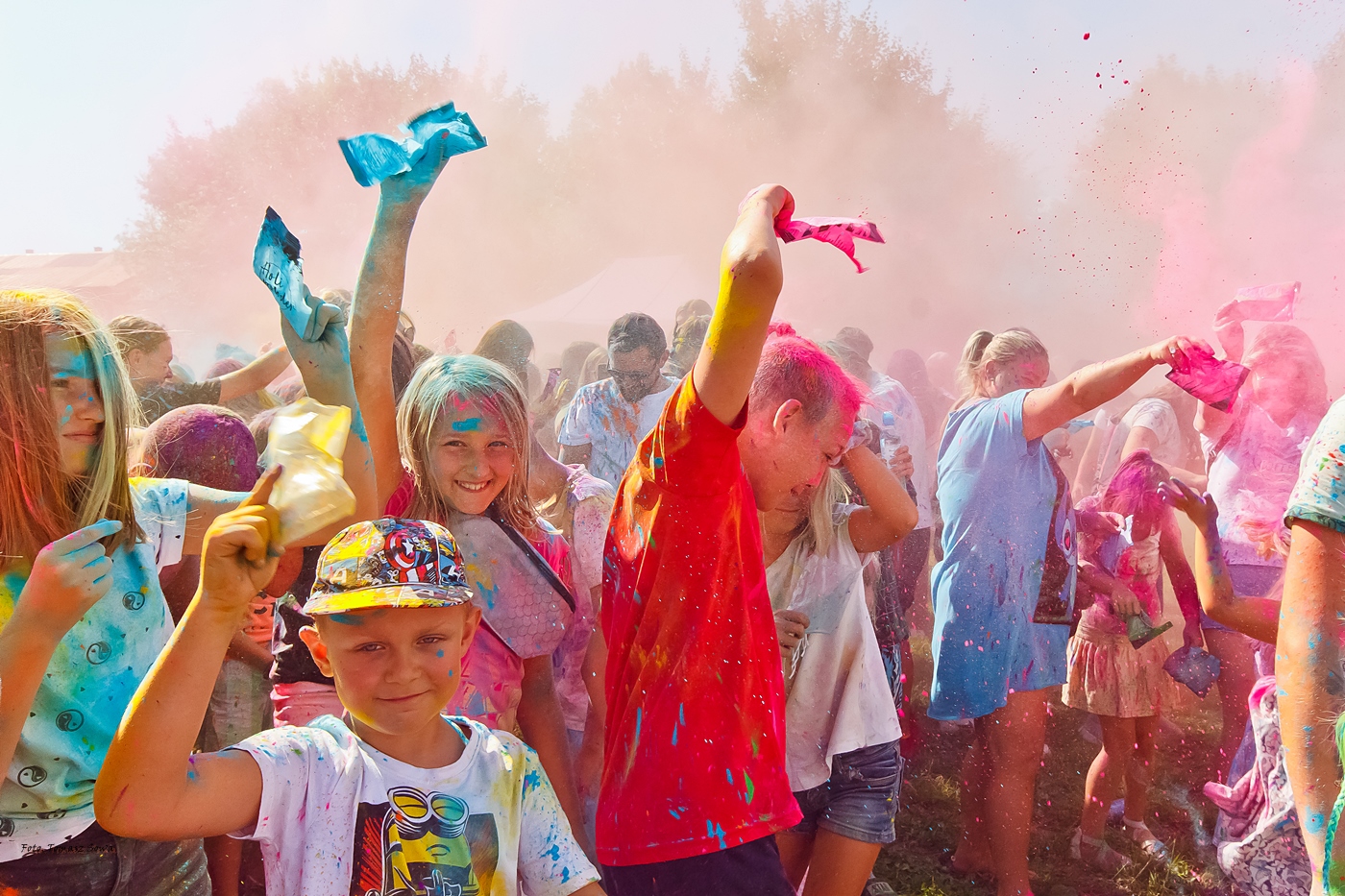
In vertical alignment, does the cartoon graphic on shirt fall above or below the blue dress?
below

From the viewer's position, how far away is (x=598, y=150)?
34.4ft

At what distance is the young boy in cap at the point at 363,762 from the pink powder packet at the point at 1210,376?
195 cm

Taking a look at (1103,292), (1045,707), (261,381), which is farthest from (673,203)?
(1045,707)

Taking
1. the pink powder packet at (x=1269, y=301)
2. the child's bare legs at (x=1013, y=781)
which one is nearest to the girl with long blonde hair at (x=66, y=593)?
the child's bare legs at (x=1013, y=781)

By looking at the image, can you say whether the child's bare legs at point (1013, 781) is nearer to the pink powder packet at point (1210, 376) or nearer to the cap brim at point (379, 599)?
the pink powder packet at point (1210, 376)

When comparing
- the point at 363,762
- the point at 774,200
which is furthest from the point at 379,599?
the point at 774,200

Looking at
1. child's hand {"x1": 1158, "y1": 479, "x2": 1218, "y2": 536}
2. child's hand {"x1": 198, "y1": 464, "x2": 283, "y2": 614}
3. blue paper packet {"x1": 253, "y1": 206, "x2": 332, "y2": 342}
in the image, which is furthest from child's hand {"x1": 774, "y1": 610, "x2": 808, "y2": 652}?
child's hand {"x1": 198, "y1": 464, "x2": 283, "y2": 614}

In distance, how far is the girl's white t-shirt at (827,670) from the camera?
6.96ft

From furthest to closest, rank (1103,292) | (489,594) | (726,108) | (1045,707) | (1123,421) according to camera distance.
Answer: (726,108) → (1103,292) → (1123,421) → (1045,707) → (489,594)

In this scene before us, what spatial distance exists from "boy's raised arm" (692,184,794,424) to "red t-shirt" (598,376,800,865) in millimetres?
162

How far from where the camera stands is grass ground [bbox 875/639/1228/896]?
3.17 metres

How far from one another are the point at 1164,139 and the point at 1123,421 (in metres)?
1.62

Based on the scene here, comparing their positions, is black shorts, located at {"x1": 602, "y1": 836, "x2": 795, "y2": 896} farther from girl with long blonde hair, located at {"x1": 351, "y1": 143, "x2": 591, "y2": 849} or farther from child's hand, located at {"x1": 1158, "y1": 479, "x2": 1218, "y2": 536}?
child's hand, located at {"x1": 1158, "y1": 479, "x2": 1218, "y2": 536}

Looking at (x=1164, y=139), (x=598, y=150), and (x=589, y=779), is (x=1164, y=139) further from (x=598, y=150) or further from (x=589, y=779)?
(x=598, y=150)
